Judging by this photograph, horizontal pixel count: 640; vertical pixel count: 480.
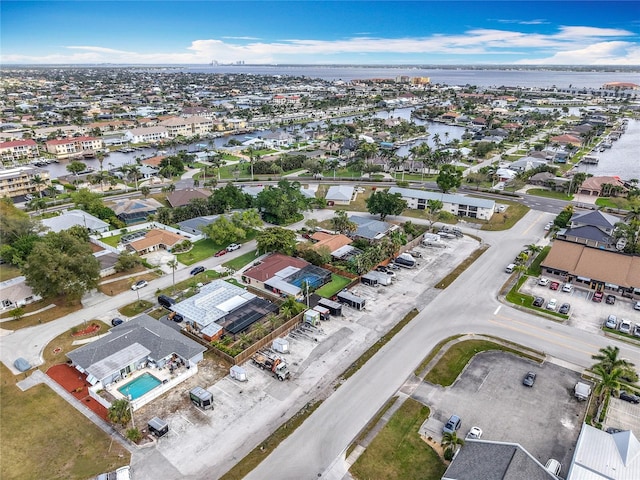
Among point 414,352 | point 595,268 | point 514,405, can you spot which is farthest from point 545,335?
point 595,268

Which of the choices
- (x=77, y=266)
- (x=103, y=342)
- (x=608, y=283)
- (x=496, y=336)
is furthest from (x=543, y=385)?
(x=77, y=266)

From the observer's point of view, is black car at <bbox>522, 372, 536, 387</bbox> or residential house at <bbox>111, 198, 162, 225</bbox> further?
residential house at <bbox>111, 198, 162, 225</bbox>

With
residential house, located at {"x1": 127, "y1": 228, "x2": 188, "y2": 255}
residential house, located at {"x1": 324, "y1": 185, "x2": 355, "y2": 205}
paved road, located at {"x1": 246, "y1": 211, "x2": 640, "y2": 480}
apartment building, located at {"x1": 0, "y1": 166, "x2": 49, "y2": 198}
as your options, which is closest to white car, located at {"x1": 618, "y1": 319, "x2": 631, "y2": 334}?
paved road, located at {"x1": 246, "y1": 211, "x2": 640, "y2": 480}

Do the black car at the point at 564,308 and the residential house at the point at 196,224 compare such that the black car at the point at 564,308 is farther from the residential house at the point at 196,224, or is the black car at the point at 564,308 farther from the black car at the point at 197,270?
the residential house at the point at 196,224

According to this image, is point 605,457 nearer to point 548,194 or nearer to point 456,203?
point 456,203

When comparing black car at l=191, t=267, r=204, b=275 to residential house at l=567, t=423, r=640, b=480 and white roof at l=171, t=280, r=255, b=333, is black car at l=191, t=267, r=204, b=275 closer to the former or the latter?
white roof at l=171, t=280, r=255, b=333

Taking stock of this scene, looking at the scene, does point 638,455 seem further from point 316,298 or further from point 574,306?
point 316,298

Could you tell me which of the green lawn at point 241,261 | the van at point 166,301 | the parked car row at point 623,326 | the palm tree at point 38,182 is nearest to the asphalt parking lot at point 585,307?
the parked car row at point 623,326
